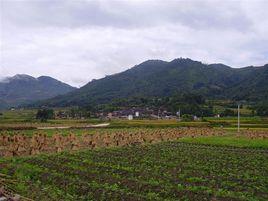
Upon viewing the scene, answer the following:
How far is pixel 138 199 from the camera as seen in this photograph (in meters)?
11.3

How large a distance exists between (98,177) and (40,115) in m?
84.4

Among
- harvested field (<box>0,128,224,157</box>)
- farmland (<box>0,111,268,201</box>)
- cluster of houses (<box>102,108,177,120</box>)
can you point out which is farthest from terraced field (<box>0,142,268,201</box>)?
cluster of houses (<box>102,108,177,120</box>)

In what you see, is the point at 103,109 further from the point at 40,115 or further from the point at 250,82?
the point at 250,82

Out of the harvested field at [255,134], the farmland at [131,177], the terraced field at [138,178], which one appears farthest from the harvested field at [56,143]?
the harvested field at [255,134]

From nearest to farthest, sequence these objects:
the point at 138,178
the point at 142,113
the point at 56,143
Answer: the point at 138,178, the point at 56,143, the point at 142,113

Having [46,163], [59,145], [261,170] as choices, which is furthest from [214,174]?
[59,145]

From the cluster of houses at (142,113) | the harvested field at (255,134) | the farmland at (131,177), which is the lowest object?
the harvested field at (255,134)

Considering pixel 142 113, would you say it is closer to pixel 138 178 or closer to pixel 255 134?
pixel 255 134

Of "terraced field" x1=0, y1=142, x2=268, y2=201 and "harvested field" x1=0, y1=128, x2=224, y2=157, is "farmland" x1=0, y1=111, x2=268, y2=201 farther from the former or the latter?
"harvested field" x1=0, y1=128, x2=224, y2=157

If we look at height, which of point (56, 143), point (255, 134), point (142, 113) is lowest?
point (255, 134)

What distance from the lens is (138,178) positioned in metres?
15.0

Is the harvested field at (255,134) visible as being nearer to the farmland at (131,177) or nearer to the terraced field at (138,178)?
the farmland at (131,177)

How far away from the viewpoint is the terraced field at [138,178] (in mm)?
12102

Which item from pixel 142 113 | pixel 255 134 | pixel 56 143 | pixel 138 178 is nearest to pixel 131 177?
pixel 138 178
